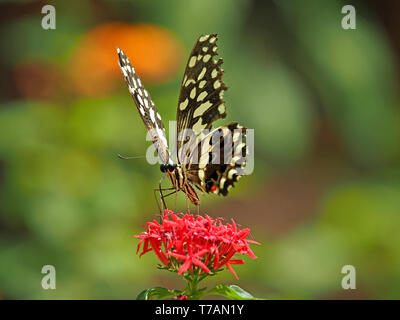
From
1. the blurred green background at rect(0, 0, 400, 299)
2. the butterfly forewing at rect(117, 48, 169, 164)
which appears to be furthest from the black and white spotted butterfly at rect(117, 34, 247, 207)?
the blurred green background at rect(0, 0, 400, 299)

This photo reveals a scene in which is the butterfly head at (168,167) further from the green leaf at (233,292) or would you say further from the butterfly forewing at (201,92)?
the green leaf at (233,292)

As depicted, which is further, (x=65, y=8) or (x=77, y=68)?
(x=65, y=8)

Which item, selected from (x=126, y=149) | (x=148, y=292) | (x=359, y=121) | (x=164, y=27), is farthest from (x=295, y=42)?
(x=148, y=292)

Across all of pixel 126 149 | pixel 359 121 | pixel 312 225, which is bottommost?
pixel 312 225

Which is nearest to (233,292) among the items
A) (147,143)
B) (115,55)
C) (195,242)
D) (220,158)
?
(195,242)

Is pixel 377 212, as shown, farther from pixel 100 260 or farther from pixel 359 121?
pixel 100 260

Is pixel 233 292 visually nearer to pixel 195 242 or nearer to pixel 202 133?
pixel 195 242
